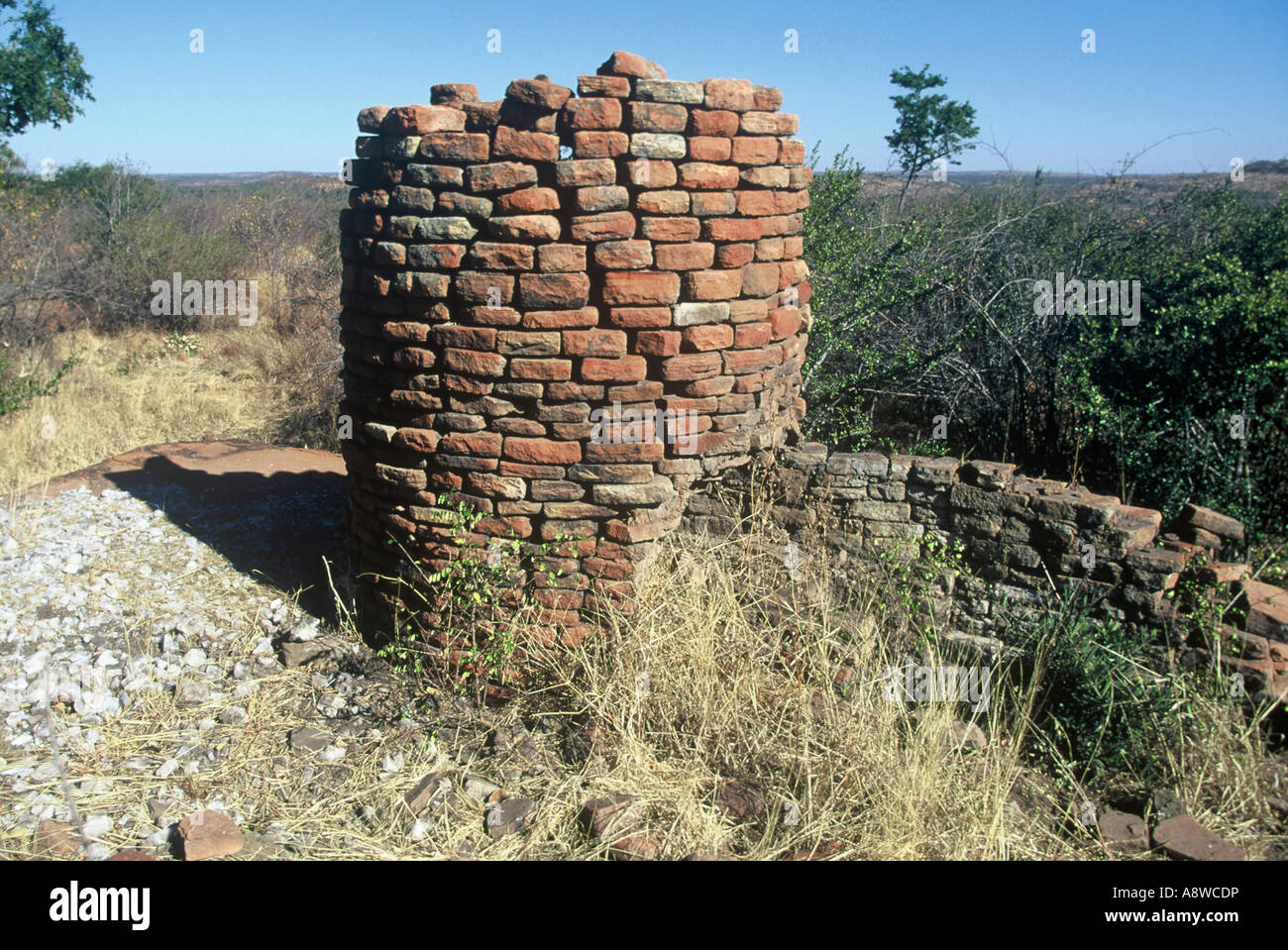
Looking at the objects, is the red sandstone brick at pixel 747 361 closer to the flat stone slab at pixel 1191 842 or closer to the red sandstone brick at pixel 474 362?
the red sandstone brick at pixel 474 362

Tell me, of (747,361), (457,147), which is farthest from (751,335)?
(457,147)

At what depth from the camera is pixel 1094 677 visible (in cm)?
363

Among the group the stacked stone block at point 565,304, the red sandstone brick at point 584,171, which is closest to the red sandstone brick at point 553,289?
the stacked stone block at point 565,304

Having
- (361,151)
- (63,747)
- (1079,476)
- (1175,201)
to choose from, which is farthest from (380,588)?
(1175,201)

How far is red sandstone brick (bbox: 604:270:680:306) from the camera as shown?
3.46 metres

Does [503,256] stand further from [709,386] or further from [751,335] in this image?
[751,335]

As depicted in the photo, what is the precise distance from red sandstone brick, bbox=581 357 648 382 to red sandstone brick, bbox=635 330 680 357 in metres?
0.05

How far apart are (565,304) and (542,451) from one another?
0.62m

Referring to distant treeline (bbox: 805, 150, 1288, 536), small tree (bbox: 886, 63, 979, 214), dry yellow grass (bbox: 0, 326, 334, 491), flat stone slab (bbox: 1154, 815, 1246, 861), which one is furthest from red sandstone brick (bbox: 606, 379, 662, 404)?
small tree (bbox: 886, 63, 979, 214)

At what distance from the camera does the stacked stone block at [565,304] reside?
11.2ft

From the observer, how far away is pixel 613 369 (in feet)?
11.6

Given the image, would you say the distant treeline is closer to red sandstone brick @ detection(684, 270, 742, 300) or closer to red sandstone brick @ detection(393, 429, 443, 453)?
red sandstone brick @ detection(684, 270, 742, 300)

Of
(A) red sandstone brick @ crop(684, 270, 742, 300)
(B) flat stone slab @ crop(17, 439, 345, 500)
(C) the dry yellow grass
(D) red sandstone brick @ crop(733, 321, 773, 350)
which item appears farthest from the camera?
(C) the dry yellow grass

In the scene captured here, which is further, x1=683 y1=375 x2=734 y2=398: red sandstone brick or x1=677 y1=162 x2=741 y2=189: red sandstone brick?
x1=683 y1=375 x2=734 y2=398: red sandstone brick
